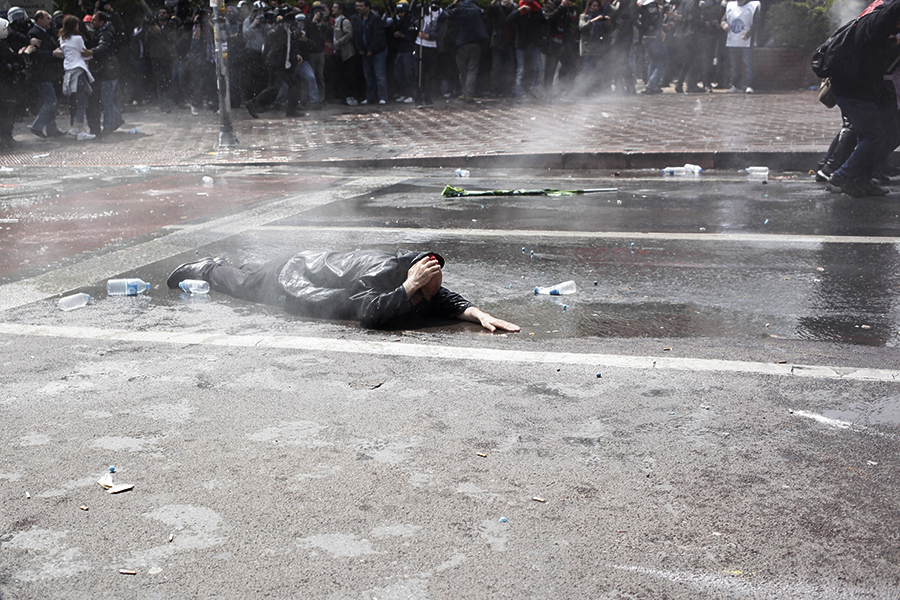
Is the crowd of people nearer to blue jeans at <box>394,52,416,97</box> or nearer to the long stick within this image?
blue jeans at <box>394,52,416,97</box>

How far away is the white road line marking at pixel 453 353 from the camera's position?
3934 millimetres

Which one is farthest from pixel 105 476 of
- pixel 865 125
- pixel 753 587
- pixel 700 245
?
pixel 865 125

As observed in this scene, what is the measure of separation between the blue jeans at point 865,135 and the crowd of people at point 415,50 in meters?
9.33

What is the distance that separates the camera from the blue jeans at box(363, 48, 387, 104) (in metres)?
18.2

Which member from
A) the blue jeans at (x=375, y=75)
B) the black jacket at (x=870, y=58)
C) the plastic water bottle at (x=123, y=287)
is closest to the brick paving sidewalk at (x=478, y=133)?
the blue jeans at (x=375, y=75)

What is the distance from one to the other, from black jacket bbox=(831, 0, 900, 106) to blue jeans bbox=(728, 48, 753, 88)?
10.2 meters

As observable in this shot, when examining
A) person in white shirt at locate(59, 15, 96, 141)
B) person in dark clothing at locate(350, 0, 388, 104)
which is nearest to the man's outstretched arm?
person in white shirt at locate(59, 15, 96, 141)

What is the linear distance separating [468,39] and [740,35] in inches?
213

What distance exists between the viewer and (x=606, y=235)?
7.12 meters

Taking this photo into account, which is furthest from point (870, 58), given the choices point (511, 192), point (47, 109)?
point (47, 109)

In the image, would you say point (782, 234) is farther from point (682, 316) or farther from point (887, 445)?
point (887, 445)

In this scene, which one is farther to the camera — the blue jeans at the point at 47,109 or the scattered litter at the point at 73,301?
the blue jeans at the point at 47,109

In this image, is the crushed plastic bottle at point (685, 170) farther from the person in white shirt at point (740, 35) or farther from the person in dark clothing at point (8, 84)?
the person in dark clothing at point (8, 84)

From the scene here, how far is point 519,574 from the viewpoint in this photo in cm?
239
